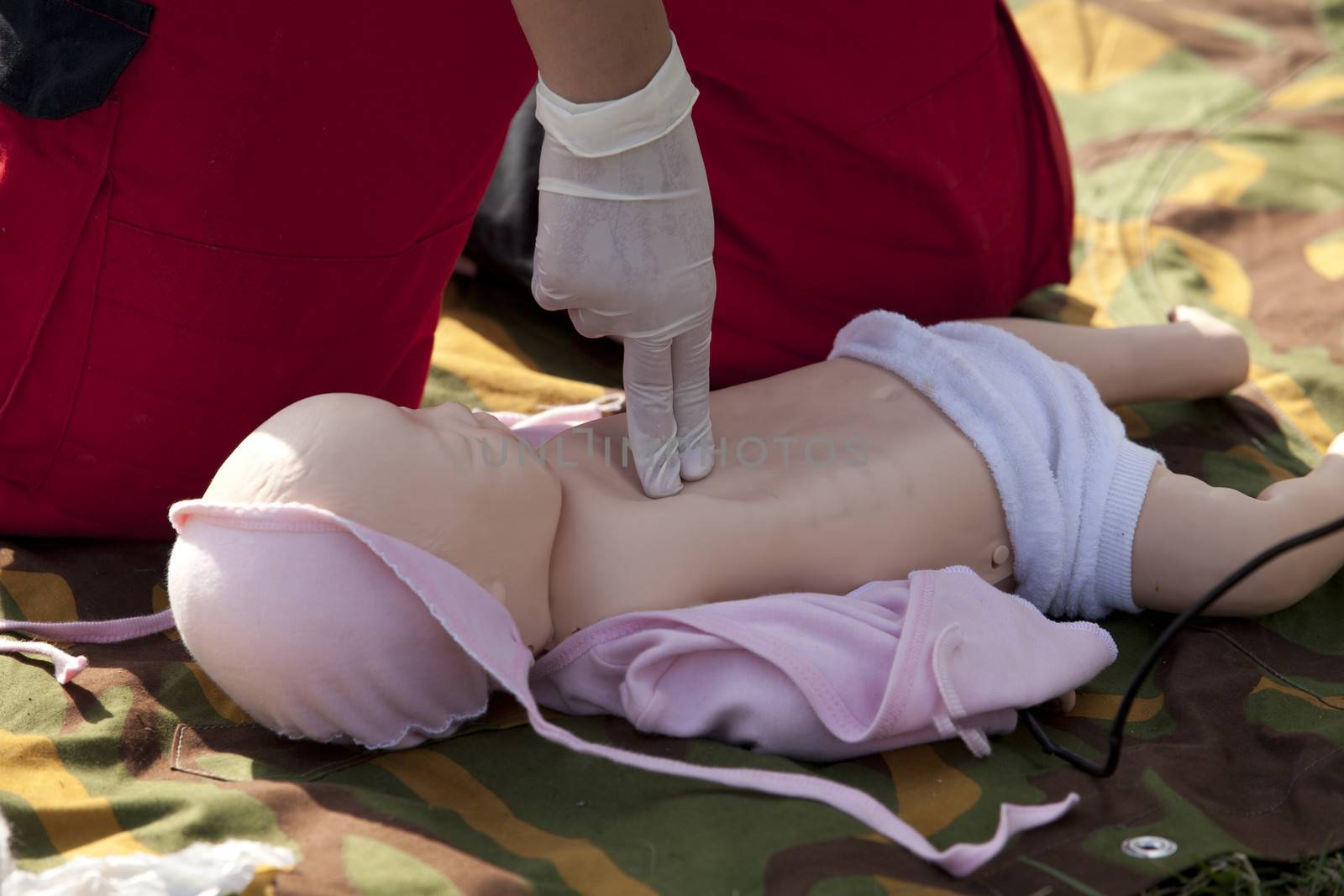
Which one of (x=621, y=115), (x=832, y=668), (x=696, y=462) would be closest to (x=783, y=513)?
(x=696, y=462)

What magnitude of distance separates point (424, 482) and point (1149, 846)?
0.78m

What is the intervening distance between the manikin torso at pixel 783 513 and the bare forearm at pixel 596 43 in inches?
18.4

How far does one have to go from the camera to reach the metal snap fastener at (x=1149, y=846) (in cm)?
110

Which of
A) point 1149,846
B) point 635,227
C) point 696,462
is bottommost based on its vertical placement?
point 1149,846

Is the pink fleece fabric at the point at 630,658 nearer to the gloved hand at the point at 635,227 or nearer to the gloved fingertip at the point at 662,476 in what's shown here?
the gloved fingertip at the point at 662,476

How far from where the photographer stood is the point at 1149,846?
1.11 m

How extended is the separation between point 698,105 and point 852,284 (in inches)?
14.3

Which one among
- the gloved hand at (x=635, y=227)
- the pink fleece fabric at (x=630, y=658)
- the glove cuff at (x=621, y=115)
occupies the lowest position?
the pink fleece fabric at (x=630, y=658)

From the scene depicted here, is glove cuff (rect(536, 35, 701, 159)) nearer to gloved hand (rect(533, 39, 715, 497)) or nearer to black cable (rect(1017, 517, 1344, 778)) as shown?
gloved hand (rect(533, 39, 715, 497))

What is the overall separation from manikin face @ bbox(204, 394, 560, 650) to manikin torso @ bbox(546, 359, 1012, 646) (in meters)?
0.06

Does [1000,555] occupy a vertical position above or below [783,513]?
below

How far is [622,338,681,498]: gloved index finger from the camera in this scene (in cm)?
141

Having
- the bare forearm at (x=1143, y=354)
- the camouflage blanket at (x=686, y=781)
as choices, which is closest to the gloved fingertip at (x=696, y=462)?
the camouflage blanket at (x=686, y=781)

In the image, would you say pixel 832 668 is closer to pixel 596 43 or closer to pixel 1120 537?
pixel 1120 537
